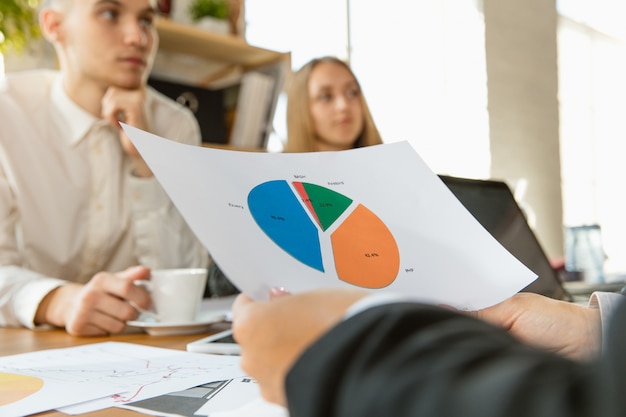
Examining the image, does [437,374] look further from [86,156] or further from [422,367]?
[86,156]

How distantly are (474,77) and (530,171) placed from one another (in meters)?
0.82

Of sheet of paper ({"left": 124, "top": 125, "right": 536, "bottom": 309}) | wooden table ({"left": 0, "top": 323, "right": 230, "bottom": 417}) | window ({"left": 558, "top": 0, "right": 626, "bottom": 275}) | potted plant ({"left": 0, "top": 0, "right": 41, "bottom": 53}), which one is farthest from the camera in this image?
window ({"left": 558, "top": 0, "right": 626, "bottom": 275})

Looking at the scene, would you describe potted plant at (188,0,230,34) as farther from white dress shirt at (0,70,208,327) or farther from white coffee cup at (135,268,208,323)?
white coffee cup at (135,268,208,323)

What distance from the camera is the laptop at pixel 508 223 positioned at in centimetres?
100

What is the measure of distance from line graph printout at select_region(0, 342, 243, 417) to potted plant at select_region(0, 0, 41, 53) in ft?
3.82

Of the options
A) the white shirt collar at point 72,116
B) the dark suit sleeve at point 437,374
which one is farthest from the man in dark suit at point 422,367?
the white shirt collar at point 72,116

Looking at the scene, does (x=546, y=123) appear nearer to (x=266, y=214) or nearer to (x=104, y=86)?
(x=104, y=86)

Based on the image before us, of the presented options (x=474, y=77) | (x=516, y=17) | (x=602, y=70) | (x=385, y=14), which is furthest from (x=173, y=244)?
(x=602, y=70)

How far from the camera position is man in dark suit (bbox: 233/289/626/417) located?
0.20 metres

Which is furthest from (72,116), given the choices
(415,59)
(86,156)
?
(415,59)

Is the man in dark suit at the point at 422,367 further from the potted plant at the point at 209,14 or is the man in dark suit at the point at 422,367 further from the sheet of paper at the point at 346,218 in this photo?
the potted plant at the point at 209,14

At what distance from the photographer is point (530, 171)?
4.16 meters

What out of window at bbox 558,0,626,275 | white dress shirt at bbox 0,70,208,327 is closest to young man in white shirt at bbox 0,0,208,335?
white dress shirt at bbox 0,70,208,327

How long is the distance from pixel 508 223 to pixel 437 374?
2.87 ft
